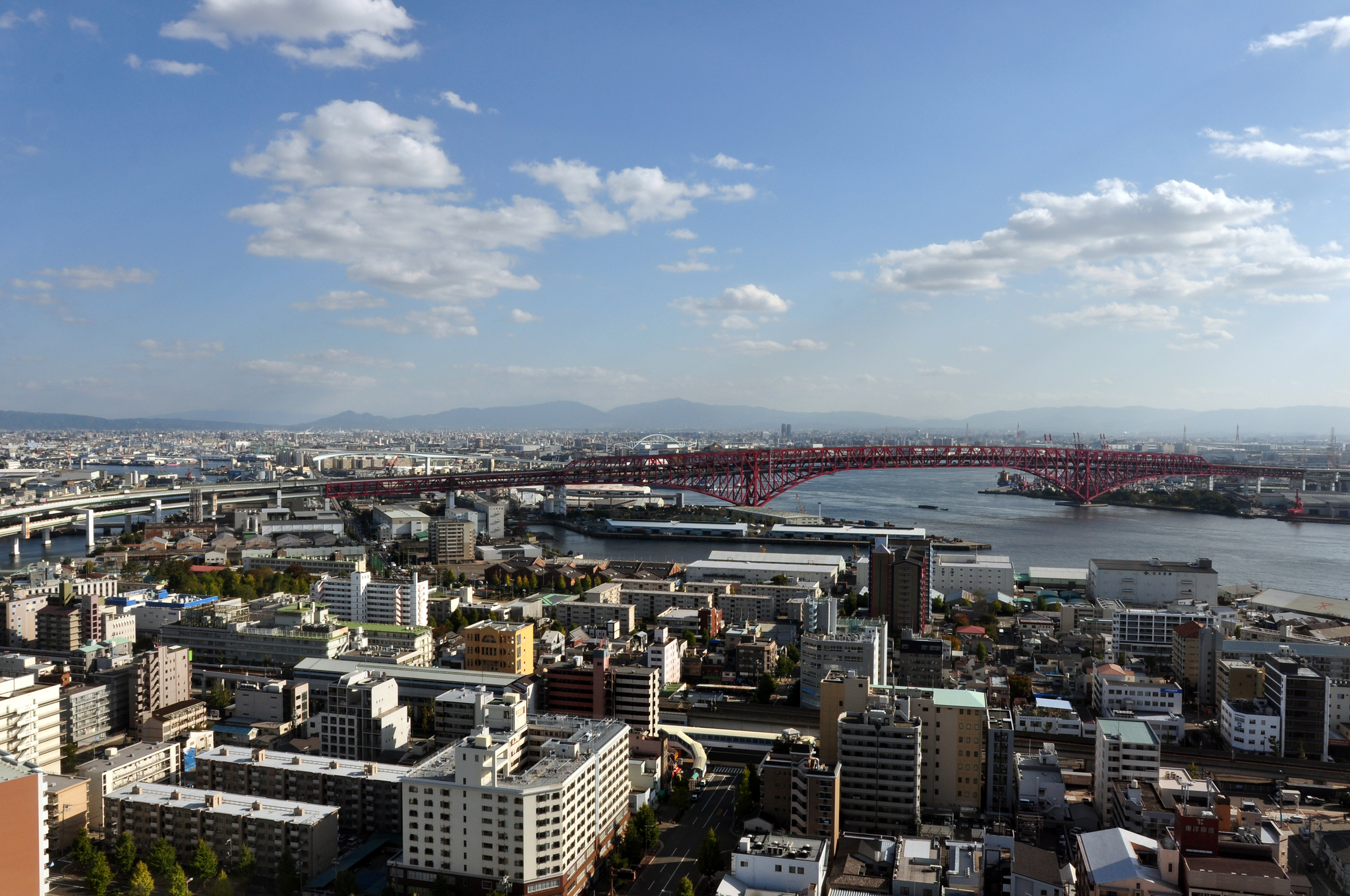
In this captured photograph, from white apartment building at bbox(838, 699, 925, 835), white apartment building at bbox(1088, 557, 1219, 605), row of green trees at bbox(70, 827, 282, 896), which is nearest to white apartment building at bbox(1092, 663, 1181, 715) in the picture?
white apartment building at bbox(838, 699, 925, 835)

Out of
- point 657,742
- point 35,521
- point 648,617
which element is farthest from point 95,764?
point 35,521

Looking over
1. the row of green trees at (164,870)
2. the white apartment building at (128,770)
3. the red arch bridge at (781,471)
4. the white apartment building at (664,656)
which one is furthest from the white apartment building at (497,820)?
the red arch bridge at (781,471)

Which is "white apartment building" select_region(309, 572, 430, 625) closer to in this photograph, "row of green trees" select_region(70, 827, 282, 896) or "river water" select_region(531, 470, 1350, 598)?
"row of green trees" select_region(70, 827, 282, 896)

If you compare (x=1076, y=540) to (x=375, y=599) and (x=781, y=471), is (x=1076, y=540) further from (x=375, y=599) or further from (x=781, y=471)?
(x=375, y=599)

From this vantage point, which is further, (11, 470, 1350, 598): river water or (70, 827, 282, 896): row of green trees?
(11, 470, 1350, 598): river water

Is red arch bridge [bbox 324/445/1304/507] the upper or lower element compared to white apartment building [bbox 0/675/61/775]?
upper

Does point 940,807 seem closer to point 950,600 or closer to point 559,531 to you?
point 950,600

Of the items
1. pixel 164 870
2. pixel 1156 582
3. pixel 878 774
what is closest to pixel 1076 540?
pixel 1156 582

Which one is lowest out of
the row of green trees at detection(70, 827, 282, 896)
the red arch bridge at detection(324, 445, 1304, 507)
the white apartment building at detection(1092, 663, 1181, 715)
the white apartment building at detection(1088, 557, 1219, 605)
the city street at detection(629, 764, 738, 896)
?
the city street at detection(629, 764, 738, 896)
